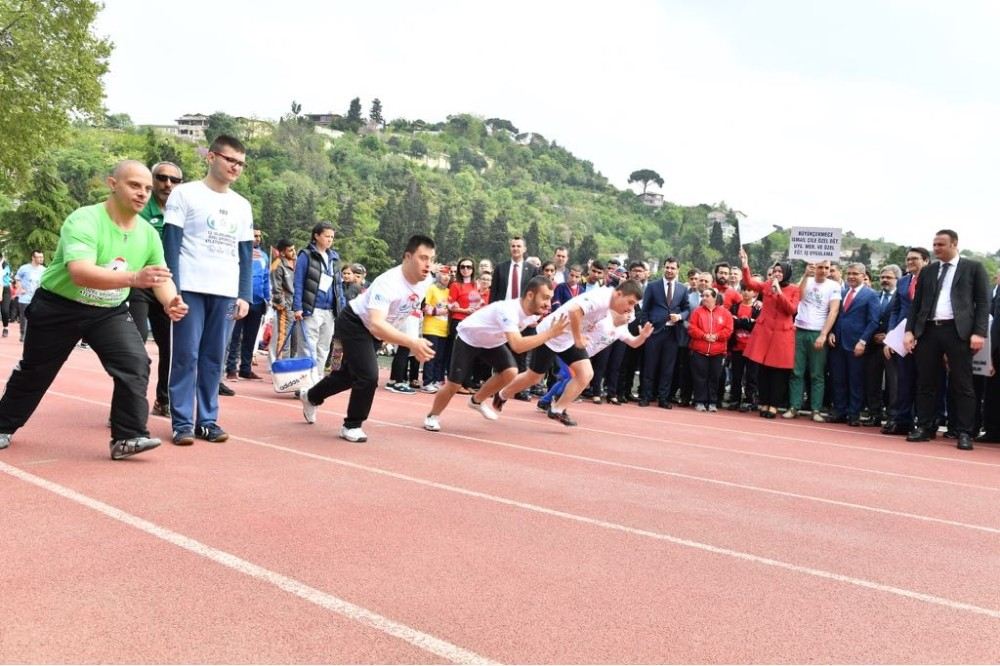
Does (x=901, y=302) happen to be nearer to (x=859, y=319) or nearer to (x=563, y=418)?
(x=859, y=319)

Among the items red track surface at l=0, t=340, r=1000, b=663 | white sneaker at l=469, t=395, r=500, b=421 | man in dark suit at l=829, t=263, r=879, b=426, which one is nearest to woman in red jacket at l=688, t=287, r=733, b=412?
man in dark suit at l=829, t=263, r=879, b=426

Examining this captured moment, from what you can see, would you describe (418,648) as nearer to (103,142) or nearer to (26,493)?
(26,493)

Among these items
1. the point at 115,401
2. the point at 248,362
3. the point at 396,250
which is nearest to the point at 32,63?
the point at 248,362

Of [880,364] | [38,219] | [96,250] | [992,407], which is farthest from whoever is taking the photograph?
[38,219]

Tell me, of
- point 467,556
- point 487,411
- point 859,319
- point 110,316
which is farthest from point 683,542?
point 859,319

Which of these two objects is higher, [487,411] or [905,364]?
[905,364]

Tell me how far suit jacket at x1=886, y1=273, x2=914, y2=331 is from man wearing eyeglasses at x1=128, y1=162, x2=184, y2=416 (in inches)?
344

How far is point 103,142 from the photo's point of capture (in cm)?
15600

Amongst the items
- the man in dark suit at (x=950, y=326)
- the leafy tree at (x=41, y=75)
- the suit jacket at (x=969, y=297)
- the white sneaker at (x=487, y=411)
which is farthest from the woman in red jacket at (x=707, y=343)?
the leafy tree at (x=41, y=75)

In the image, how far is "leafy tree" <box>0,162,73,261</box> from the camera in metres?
64.8

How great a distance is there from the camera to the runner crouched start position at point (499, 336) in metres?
8.34

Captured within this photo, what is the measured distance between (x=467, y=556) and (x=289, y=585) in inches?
35.7

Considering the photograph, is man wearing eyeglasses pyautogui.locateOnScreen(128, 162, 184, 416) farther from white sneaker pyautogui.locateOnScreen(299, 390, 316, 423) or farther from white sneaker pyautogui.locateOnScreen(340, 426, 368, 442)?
white sneaker pyautogui.locateOnScreen(340, 426, 368, 442)

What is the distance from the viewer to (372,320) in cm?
712
